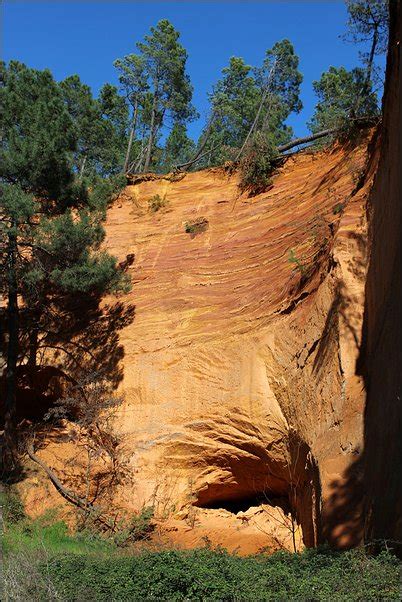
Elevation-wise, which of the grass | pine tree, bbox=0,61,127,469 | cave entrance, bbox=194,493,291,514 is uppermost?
pine tree, bbox=0,61,127,469

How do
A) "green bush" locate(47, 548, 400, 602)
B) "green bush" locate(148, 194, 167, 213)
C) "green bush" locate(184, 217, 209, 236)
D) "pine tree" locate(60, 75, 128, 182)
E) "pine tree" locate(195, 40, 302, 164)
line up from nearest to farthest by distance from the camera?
"green bush" locate(47, 548, 400, 602) < "green bush" locate(184, 217, 209, 236) < "green bush" locate(148, 194, 167, 213) < "pine tree" locate(60, 75, 128, 182) < "pine tree" locate(195, 40, 302, 164)

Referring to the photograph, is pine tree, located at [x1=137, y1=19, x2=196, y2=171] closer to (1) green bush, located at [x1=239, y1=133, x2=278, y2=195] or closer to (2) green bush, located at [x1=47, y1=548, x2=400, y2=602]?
(1) green bush, located at [x1=239, y1=133, x2=278, y2=195]

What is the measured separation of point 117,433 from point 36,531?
9.22ft

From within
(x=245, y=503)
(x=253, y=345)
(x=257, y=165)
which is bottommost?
(x=245, y=503)

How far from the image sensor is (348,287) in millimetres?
11430

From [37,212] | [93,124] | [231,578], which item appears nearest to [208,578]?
[231,578]

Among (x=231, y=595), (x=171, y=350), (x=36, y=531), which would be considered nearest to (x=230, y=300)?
(x=171, y=350)

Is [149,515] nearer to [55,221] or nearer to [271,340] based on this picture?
[271,340]

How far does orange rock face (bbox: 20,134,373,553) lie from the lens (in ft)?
36.8

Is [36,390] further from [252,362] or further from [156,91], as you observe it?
[156,91]

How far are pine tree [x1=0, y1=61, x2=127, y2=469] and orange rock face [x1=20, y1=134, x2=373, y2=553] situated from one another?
1.72m

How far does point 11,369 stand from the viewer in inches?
623

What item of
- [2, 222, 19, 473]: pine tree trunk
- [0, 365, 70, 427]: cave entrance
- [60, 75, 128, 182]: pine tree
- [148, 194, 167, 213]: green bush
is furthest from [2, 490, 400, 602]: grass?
[148, 194, 167, 213]: green bush

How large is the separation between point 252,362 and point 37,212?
21.7 ft
